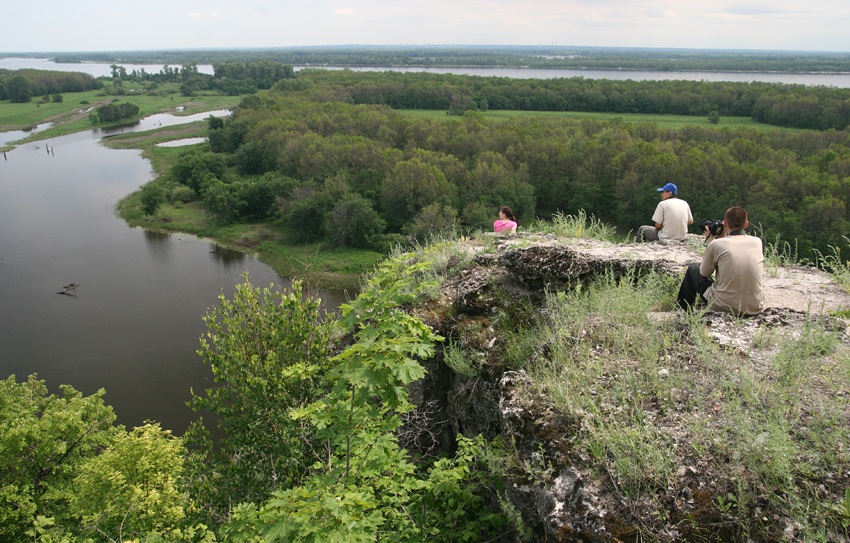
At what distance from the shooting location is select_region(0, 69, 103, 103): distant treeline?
108 m

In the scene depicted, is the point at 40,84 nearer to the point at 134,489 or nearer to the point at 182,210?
the point at 182,210

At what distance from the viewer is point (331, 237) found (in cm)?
3797

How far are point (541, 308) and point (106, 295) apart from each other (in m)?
29.2

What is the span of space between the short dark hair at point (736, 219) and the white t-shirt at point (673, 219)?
2834 millimetres

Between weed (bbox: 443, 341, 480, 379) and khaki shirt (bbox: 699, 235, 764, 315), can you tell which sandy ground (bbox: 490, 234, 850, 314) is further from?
weed (bbox: 443, 341, 480, 379)

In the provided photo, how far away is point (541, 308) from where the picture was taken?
269 inches

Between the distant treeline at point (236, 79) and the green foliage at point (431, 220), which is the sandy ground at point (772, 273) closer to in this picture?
the green foliage at point (431, 220)

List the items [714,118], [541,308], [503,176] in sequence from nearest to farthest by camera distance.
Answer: [541,308]
[503,176]
[714,118]

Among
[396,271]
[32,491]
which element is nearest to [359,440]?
[396,271]

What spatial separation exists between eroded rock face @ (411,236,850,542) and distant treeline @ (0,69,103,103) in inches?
5324

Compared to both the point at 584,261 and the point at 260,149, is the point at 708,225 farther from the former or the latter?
the point at 260,149

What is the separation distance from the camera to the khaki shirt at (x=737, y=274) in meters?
5.56

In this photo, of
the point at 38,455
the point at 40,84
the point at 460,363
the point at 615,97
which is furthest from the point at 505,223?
the point at 40,84

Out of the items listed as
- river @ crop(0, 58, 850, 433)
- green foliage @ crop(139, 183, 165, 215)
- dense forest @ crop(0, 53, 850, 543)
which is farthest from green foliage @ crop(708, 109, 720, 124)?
green foliage @ crop(139, 183, 165, 215)
